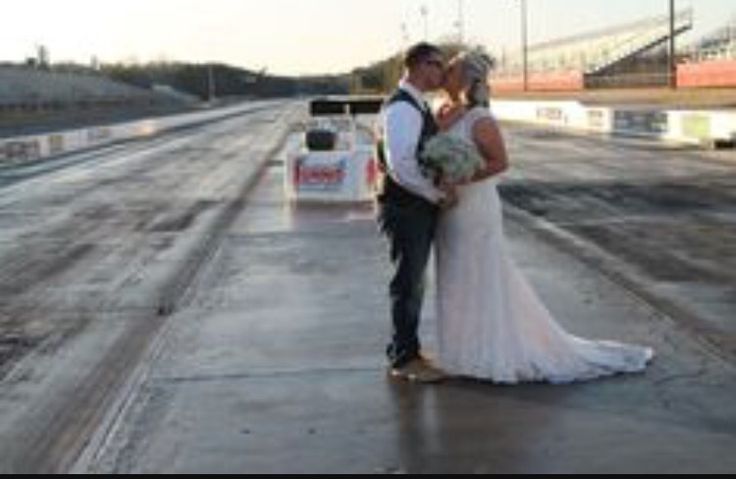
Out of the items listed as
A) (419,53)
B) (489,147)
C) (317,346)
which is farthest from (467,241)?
(317,346)

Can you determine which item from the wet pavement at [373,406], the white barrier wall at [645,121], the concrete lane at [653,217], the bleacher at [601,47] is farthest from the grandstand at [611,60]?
the wet pavement at [373,406]

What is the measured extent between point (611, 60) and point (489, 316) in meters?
115

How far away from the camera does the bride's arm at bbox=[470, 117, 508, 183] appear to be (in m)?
9.09

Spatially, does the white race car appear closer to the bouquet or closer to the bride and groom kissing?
the bride and groom kissing

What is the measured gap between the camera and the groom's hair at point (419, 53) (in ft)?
30.2

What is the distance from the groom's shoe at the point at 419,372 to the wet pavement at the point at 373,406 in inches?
4.1

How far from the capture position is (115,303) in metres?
13.7

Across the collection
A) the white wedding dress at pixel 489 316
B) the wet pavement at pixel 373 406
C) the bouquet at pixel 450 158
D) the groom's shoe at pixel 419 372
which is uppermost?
the bouquet at pixel 450 158

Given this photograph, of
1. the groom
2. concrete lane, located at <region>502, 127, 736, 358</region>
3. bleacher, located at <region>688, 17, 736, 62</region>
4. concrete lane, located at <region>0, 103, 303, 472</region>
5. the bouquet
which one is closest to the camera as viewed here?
the bouquet

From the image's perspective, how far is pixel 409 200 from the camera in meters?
9.34

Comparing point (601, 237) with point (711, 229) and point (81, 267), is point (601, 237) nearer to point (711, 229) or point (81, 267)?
point (711, 229)

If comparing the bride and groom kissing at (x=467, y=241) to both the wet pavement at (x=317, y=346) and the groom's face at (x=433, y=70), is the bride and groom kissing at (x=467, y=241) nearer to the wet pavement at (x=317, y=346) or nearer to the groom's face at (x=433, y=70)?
the groom's face at (x=433, y=70)

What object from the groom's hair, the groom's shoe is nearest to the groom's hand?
the groom's hair

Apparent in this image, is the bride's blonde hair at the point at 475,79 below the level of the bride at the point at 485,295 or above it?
above
